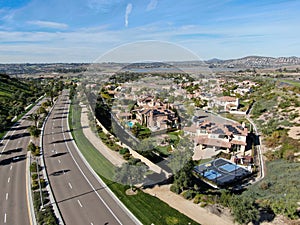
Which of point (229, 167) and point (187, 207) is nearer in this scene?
point (187, 207)

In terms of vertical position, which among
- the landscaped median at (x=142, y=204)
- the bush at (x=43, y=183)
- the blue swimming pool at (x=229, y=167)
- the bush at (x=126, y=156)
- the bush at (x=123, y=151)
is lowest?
the blue swimming pool at (x=229, y=167)

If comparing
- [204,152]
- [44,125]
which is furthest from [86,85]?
[204,152]

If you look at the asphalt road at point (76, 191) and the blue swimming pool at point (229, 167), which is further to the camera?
the blue swimming pool at point (229, 167)

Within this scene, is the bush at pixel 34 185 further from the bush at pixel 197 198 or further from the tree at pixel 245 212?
the tree at pixel 245 212

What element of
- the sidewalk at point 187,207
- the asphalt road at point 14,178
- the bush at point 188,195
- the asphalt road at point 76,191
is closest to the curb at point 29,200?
the asphalt road at point 14,178

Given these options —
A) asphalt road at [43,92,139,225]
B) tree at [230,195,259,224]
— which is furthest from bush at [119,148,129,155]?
tree at [230,195,259,224]

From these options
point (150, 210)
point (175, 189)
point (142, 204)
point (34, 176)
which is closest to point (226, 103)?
point (175, 189)

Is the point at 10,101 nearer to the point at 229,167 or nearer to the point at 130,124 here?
the point at 130,124
